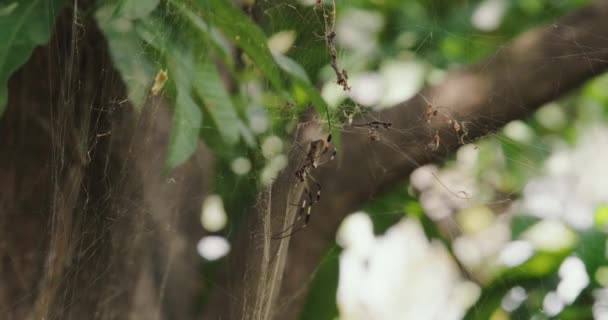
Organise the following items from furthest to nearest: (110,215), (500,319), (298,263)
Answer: (298,263) < (500,319) < (110,215)

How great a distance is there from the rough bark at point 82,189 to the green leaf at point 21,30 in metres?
0.01

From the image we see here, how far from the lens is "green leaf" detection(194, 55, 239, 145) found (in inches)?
26.6

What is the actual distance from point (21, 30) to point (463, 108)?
449 mm

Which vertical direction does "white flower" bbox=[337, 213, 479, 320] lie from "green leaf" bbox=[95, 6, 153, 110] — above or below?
below

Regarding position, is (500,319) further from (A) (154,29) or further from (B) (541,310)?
(A) (154,29)

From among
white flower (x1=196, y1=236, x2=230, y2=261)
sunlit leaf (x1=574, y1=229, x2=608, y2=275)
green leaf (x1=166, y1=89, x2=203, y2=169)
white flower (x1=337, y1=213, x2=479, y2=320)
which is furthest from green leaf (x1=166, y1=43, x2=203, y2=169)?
sunlit leaf (x1=574, y1=229, x2=608, y2=275)

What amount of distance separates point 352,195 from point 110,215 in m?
0.32

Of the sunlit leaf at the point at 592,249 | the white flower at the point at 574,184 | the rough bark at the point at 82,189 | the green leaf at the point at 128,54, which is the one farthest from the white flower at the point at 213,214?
the sunlit leaf at the point at 592,249

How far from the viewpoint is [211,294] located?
74 cm

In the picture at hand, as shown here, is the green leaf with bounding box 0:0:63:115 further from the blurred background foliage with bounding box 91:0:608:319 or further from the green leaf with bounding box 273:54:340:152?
the green leaf with bounding box 273:54:340:152

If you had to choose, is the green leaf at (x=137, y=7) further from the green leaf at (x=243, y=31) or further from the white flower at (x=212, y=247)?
the white flower at (x=212, y=247)

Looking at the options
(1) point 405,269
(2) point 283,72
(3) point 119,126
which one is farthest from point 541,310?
(3) point 119,126

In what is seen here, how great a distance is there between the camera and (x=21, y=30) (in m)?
0.64

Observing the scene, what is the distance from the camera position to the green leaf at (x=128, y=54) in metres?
0.61
